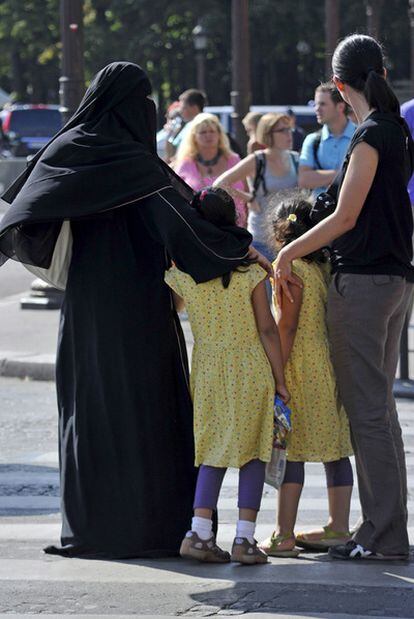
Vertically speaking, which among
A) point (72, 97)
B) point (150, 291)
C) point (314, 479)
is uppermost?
point (72, 97)

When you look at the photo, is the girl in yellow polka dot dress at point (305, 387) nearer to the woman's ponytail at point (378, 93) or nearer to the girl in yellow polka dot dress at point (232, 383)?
the girl in yellow polka dot dress at point (232, 383)

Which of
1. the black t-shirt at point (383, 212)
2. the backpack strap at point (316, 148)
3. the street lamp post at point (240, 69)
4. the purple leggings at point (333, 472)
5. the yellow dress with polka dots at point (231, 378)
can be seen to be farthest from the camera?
the street lamp post at point (240, 69)

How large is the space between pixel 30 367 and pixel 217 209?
574 centimetres

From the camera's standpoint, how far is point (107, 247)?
213 inches

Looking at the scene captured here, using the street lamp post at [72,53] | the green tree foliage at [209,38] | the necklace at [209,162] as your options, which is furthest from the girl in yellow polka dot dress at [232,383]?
the green tree foliage at [209,38]

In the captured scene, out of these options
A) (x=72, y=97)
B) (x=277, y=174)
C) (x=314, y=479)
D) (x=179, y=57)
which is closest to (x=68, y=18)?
(x=72, y=97)

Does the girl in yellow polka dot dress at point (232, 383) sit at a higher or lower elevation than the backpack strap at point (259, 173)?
lower

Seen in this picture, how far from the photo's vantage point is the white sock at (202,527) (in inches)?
208

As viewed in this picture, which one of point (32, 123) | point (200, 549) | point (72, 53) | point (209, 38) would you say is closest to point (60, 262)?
point (200, 549)

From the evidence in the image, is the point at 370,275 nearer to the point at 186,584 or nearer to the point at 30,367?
the point at 186,584

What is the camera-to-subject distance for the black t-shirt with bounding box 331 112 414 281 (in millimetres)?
5164

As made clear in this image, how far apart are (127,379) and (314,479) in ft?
6.85

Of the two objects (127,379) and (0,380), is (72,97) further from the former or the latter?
(127,379)

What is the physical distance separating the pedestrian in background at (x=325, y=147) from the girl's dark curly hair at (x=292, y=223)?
13.9 ft
